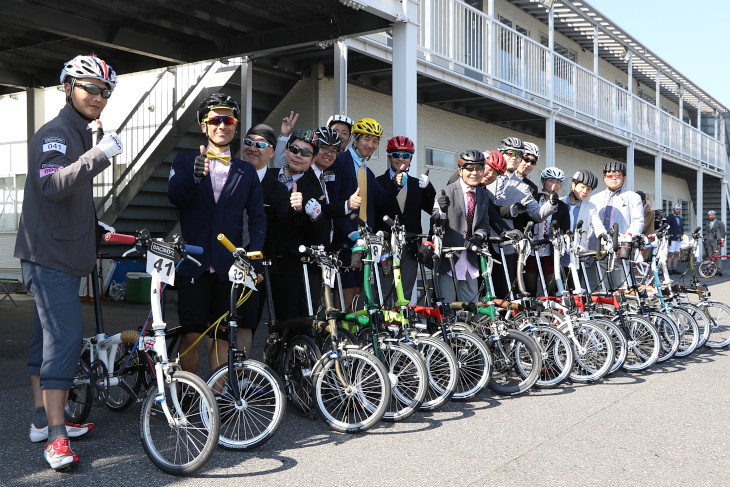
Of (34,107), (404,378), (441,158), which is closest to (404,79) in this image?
(404,378)

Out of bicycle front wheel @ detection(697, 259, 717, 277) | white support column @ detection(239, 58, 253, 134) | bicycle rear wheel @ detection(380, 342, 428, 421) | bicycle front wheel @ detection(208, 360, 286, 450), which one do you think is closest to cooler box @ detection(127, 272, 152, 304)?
white support column @ detection(239, 58, 253, 134)

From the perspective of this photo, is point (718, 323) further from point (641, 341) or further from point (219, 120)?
point (219, 120)

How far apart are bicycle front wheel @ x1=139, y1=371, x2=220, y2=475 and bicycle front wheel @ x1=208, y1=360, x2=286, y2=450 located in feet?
0.86

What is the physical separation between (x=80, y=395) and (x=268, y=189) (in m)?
1.82

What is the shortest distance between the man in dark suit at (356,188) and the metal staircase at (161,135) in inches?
209

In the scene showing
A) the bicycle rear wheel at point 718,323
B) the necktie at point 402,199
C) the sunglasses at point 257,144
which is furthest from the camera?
the bicycle rear wheel at point 718,323

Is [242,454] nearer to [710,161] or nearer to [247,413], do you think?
[247,413]

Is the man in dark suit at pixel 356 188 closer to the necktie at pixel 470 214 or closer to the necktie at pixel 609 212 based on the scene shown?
the necktie at pixel 470 214

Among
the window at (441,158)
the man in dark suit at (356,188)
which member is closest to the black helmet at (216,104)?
the man in dark suit at (356,188)

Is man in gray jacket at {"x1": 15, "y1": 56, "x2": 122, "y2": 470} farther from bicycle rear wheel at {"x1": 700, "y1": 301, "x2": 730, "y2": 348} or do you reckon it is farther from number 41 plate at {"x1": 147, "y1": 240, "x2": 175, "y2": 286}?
bicycle rear wheel at {"x1": 700, "y1": 301, "x2": 730, "y2": 348}

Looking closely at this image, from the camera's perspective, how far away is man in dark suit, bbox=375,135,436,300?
5974 mm

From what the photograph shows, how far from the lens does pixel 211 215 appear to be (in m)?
4.41

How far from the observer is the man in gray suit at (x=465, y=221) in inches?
231

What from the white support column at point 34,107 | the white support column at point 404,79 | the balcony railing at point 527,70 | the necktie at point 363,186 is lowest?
the necktie at point 363,186
